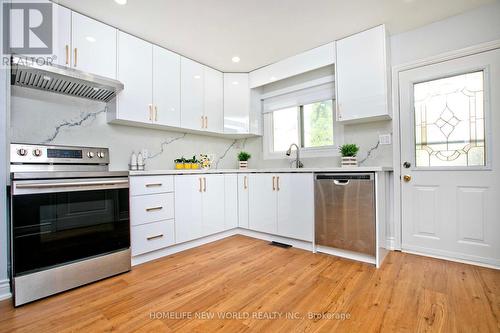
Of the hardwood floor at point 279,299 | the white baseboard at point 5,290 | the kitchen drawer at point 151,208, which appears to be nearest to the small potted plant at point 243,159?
the kitchen drawer at point 151,208

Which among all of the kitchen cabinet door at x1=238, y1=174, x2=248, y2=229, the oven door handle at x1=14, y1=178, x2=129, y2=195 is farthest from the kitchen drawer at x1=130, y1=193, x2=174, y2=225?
the kitchen cabinet door at x1=238, y1=174, x2=248, y2=229

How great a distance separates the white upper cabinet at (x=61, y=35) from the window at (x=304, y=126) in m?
2.53

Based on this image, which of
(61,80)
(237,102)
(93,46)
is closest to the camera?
(61,80)

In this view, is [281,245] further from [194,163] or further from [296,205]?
[194,163]

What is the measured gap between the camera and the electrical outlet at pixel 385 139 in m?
2.58

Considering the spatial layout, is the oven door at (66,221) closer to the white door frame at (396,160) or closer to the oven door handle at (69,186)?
the oven door handle at (69,186)

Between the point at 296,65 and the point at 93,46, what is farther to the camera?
the point at 296,65

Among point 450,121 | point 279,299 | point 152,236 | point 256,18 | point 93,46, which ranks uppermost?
point 256,18

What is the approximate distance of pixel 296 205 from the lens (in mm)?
2627

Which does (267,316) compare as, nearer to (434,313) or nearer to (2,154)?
(434,313)

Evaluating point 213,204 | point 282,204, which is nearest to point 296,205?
point 282,204

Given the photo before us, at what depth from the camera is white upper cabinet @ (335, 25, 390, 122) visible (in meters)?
2.37

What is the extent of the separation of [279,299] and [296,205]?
1.16 m

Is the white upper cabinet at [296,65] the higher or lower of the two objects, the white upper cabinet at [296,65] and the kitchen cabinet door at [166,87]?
the higher
